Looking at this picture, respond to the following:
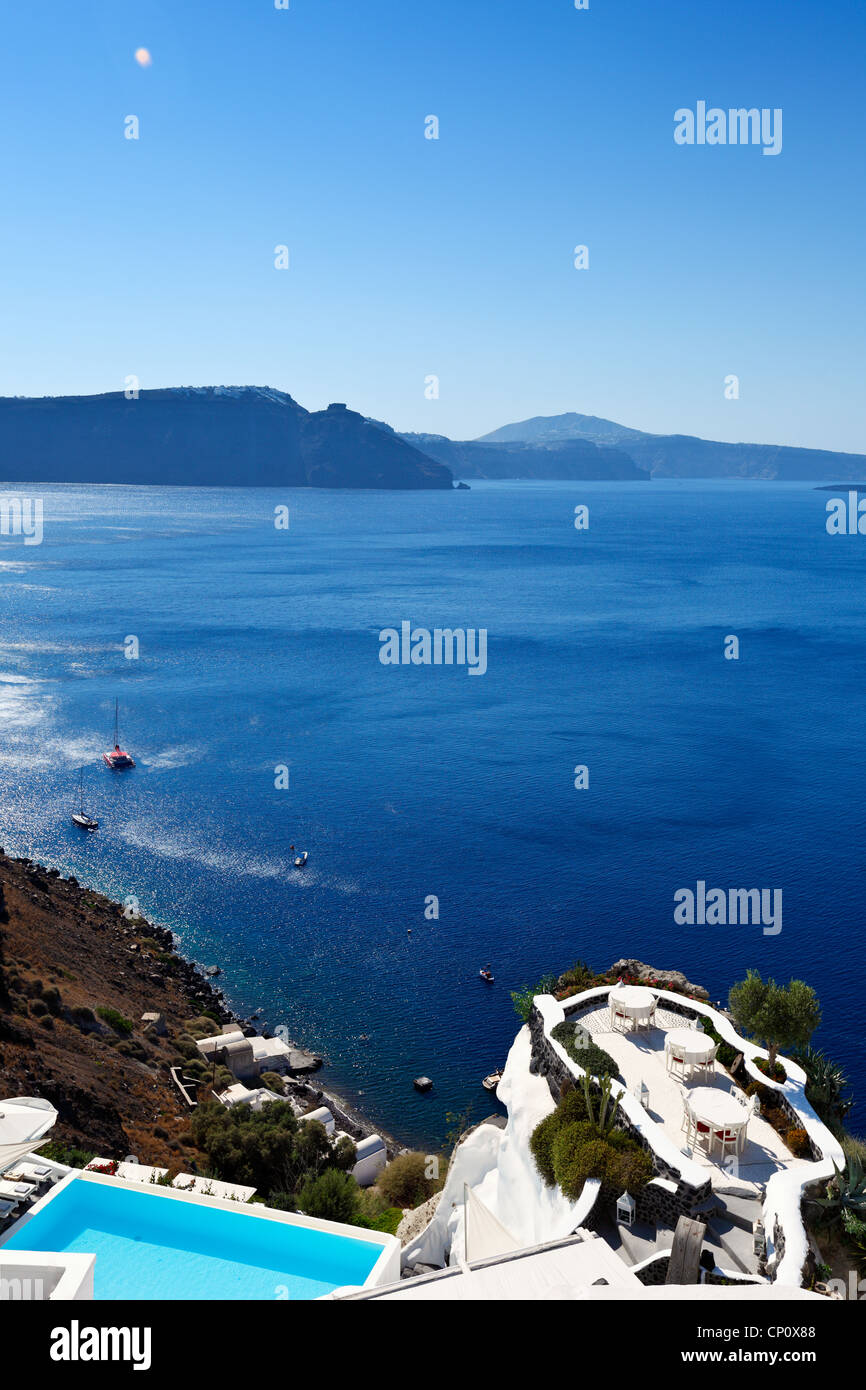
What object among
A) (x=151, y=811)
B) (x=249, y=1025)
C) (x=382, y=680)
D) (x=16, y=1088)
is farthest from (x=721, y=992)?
(x=382, y=680)

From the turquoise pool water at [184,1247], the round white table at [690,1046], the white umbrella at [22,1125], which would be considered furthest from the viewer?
the round white table at [690,1046]

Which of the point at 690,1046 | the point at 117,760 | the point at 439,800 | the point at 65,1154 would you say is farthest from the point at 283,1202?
the point at 117,760

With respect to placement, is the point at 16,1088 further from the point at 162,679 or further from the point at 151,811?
the point at 162,679

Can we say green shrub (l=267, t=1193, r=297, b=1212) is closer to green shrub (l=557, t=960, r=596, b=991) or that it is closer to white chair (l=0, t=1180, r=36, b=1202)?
white chair (l=0, t=1180, r=36, b=1202)

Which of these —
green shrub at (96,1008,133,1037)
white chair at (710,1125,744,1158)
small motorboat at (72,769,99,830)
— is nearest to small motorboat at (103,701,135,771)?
small motorboat at (72,769,99,830)

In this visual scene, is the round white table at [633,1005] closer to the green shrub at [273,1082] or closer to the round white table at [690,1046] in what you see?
the round white table at [690,1046]

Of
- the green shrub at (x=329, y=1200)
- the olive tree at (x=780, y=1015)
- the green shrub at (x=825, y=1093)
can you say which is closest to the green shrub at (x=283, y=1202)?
the green shrub at (x=329, y=1200)
